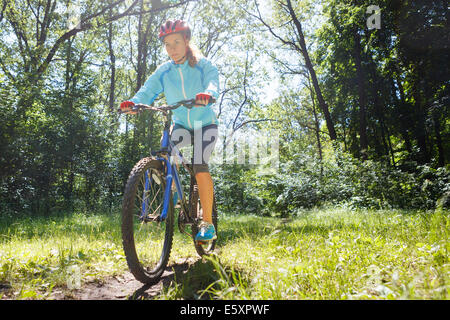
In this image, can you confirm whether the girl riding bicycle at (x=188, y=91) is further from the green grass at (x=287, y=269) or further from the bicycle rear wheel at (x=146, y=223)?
the green grass at (x=287, y=269)

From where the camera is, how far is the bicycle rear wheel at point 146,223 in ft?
6.76

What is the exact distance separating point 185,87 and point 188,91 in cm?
5

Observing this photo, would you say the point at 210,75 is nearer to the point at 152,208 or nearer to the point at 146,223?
the point at 152,208

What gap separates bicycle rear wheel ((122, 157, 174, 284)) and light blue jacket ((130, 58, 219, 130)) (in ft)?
2.10

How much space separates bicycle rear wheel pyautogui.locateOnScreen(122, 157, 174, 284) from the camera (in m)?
2.06

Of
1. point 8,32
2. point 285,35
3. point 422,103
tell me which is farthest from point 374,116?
point 8,32

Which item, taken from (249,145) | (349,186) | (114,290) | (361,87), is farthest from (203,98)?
(249,145)

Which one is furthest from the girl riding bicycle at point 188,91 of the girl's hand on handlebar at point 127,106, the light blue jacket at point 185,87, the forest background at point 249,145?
the forest background at point 249,145

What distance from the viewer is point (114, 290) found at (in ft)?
7.08

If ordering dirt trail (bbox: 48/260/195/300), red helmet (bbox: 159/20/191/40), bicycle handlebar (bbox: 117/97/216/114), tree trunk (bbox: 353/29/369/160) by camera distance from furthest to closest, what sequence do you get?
tree trunk (bbox: 353/29/369/160), red helmet (bbox: 159/20/191/40), bicycle handlebar (bbox: 117/97/216/114), dirt trail (bbox: 48/260/195/300)

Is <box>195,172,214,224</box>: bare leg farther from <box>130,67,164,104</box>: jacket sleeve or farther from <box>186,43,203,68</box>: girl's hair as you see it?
<box>186,43,203,68</box>: girl's hair

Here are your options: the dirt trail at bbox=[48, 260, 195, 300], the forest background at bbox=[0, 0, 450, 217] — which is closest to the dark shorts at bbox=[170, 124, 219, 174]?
the dirt trail at bbox=[48, 260, 195, 300]

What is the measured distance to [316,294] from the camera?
1.61 meters

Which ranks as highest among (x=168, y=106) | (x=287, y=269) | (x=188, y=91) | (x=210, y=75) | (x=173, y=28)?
(x=173, y=28)
